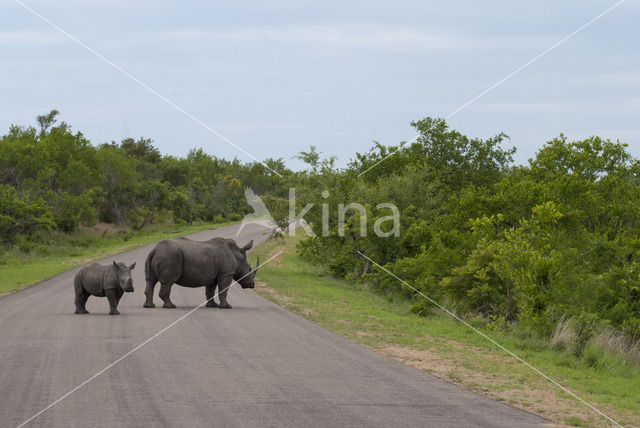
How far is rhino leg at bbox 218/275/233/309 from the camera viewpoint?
19.8m

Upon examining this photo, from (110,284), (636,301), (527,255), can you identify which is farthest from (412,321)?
(110,284)

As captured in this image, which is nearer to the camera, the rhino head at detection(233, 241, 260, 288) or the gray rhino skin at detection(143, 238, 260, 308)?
the gray rhino skin at detection(143, 238, 260, 308)

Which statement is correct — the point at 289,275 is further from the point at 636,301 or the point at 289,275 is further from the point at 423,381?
the point at 423,381

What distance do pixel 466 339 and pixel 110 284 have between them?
7928 millimetres

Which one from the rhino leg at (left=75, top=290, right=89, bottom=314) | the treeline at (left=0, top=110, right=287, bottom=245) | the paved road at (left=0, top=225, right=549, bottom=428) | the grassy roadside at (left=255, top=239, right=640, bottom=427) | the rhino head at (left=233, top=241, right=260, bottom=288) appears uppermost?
the treeline at (left=0, top=110, right=287, bottom=245)

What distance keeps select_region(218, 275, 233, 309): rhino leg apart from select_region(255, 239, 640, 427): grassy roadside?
1.77 meters

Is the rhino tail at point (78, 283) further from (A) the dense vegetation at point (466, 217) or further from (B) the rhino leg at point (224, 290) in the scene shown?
(A) the dense vegetation at point (466, 217)

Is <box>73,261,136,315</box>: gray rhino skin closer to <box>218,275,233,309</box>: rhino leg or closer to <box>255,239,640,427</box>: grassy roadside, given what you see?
<box>218,275,233,309</box>: rhino leg

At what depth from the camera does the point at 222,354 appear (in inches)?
480

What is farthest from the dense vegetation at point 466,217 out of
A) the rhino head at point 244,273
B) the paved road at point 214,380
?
the paved road at point 214,380

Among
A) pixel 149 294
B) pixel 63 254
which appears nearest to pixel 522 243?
pixel 149 294

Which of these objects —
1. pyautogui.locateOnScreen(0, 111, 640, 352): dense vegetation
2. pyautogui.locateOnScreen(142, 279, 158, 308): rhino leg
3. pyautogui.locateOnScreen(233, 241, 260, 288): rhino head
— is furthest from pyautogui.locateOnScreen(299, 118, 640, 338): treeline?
pyautogui.locateOnScreen(142, 279, 158, 308): rhino leg

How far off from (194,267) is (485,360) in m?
9.03

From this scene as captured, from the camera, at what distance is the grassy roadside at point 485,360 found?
977 cm
